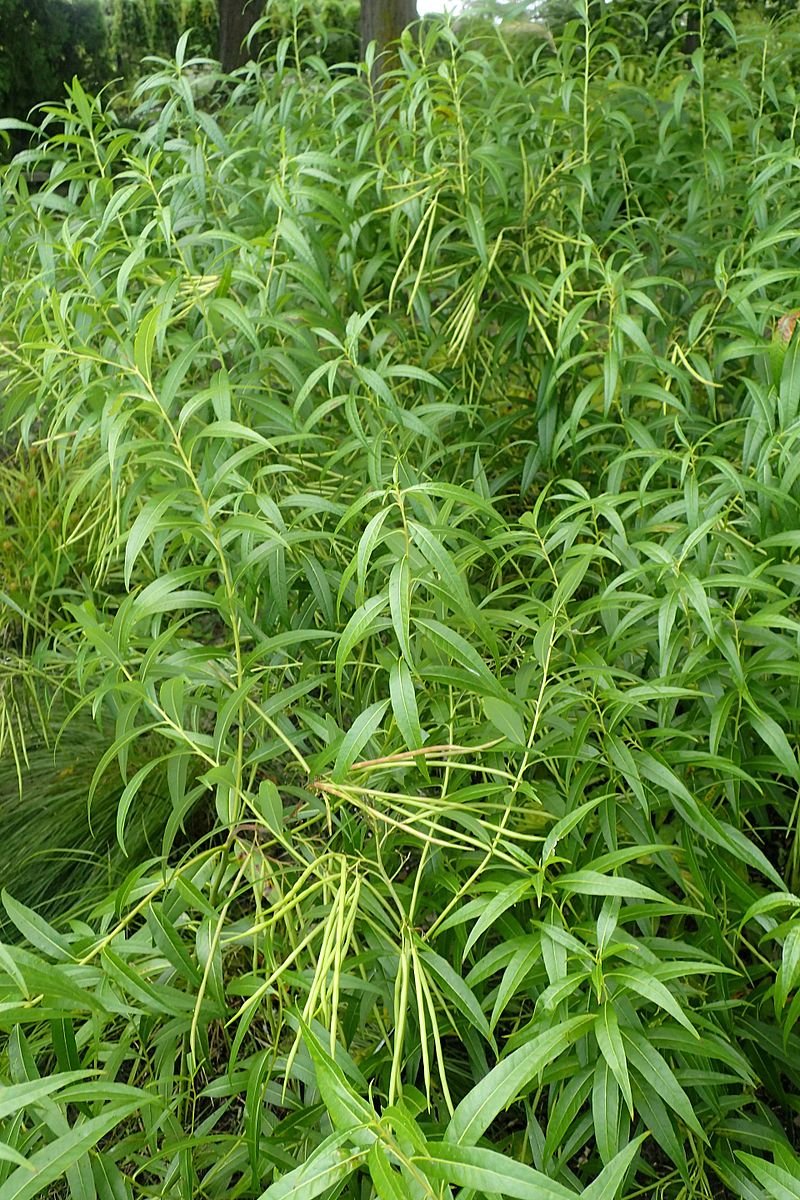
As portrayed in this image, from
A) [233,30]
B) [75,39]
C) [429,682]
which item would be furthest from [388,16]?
[75,39]

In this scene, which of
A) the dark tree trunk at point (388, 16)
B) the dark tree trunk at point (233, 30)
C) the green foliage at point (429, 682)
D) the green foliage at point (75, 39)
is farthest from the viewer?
the green foliage at point (75, 39)

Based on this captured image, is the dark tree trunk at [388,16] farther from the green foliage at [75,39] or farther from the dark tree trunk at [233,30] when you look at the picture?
the green foliage at [75,39]

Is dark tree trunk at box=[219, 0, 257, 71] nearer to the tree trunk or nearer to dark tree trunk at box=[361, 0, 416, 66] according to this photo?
the tree trunk

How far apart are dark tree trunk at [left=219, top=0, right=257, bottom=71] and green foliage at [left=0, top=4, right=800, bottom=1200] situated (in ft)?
8.08

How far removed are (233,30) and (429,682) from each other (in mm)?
4110

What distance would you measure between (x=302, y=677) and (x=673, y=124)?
1.33 meters

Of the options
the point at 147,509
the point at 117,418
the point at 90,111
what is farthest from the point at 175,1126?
the point at 90,111

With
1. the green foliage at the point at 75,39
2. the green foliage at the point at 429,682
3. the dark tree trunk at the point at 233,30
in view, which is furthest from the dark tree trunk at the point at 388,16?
the green foliage at the point at 75,39

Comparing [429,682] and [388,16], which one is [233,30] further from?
[429,682]

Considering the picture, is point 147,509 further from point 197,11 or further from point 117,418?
point 197,11

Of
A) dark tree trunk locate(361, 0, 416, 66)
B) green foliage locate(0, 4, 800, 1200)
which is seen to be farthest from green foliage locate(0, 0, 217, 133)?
green foliage locate(0, 4, 800, 1200)

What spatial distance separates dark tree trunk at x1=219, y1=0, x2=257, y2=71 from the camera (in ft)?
14.2

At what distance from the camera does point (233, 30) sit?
14.5 feet

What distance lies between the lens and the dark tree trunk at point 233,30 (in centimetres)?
434
